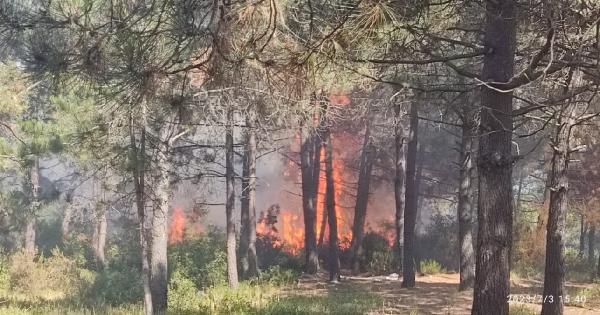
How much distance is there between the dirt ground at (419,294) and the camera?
36.9ft

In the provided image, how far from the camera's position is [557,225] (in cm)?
951

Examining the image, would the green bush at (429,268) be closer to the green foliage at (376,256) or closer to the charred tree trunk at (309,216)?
the green foliage at (376,256)

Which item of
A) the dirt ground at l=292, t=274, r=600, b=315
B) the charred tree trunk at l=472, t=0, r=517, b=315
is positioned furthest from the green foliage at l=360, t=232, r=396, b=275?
the charred tree trunk at l=472, t=0, r=517, b=315

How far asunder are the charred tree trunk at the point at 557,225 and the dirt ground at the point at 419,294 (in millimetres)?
1297

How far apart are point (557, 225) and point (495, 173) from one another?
3828 mm

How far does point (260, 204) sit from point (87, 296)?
80.3 ft

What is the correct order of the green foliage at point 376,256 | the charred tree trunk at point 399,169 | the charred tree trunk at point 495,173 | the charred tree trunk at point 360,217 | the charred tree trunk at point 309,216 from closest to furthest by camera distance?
the charred tree trunk at point 495,173 < the charred tree trunk at point 399,169 < the charred tree trunk at point 309,216 < the green foliage at point 376,256 < the charred tree trunk at point 360,217

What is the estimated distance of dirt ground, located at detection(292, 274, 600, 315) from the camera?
36.9 feet

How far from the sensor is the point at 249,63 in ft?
18.3

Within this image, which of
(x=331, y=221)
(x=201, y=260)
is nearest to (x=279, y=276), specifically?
(x=331, y=221)

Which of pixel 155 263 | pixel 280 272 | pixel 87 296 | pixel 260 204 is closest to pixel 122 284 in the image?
pixel 87 296

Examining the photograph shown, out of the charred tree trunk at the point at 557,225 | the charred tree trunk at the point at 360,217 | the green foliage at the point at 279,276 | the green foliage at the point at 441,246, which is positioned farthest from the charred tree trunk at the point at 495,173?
the green foliage at the point at 441,246

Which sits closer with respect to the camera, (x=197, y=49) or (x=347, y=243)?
(x=197, y=49)

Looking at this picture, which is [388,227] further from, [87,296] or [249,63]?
[249,63]
